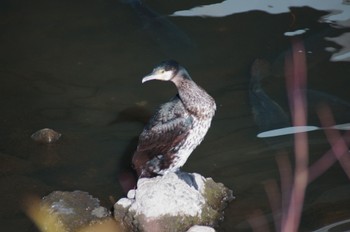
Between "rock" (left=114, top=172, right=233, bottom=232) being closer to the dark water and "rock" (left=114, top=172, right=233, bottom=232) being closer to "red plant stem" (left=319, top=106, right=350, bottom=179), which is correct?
the dark water

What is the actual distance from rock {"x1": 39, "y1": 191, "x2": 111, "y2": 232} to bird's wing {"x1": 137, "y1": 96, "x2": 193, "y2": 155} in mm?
543

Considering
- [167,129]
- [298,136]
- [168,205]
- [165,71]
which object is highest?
[165,71]

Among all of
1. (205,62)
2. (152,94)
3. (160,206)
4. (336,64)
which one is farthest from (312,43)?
(160,206)

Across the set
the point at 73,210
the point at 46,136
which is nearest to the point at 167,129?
the point at 73,210

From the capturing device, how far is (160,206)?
4.65 meters

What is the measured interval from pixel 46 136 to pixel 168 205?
5.72ft

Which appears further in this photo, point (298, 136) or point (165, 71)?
point (298, 136)

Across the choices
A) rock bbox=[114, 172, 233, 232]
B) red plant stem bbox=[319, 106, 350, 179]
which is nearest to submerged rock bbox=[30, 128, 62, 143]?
rock bbox=[114, 172, 233, 232]

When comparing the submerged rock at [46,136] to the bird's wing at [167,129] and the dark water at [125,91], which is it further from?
the bird's wing at [167,129]

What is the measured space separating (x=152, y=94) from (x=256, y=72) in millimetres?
1064

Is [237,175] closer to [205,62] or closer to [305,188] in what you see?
[305,188]

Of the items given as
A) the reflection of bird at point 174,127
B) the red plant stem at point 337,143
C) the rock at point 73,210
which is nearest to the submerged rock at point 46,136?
the rock at point 73,210

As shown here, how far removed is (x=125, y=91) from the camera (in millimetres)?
6699

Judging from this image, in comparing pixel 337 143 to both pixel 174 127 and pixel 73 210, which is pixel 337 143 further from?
pixel 73 210
